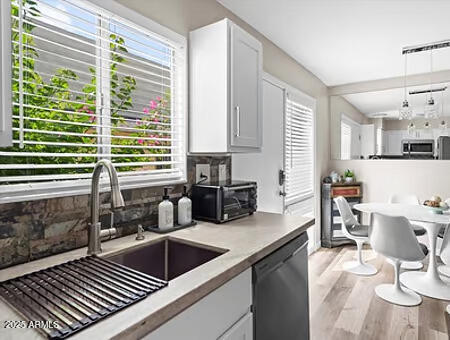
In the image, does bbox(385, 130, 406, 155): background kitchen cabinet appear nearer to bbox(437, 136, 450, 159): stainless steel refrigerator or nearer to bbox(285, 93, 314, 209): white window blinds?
bbox(437, 136, 450, 159): stainless steel refrigerator

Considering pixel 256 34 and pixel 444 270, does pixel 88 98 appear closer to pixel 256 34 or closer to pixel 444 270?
pixel 256 34

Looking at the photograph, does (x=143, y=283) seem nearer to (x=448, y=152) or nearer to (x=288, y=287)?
(x=288, y=287)

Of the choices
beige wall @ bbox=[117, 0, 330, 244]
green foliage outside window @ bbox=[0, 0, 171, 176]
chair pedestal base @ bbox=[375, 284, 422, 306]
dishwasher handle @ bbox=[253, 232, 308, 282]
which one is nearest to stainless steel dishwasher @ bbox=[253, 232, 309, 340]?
dishwasher handle @ bbox=[253, 232, 308, 282]

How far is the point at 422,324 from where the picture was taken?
88.4 inches

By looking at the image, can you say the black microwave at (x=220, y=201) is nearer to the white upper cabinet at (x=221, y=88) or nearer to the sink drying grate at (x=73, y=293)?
the white upper cabinet at (x=221, y=88)

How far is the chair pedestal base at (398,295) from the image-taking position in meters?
2.56

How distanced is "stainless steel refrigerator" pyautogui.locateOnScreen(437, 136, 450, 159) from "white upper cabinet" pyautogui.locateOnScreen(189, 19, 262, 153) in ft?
10.2

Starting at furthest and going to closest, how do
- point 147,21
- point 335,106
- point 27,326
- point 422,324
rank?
point 335,106, point 422,324, point 147,21, point 27,326

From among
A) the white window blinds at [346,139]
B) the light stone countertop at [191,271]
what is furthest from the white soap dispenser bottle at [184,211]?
the white window blinds at [346,139]

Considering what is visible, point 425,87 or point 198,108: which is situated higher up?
point 425,87

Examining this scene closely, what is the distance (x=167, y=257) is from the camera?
1501mm

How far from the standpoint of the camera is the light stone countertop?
71cm

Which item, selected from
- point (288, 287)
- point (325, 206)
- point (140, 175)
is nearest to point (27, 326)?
point (140, 175)

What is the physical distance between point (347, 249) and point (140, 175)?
352 cm
